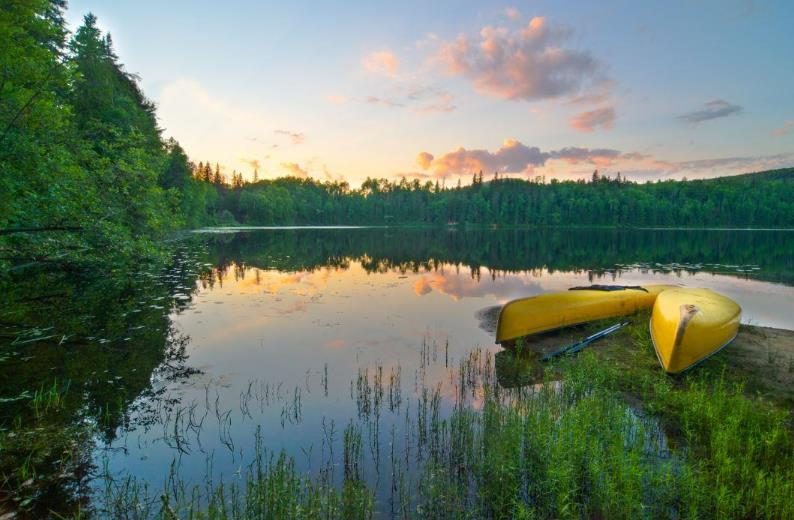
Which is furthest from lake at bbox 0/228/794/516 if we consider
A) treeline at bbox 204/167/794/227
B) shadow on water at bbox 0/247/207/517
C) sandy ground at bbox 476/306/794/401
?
treeline at bbox 204/167/794/227

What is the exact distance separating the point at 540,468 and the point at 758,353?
9.37 meters

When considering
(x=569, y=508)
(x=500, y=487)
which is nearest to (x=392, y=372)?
(x=500, y=487)

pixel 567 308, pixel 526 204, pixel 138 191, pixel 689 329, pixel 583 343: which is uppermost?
pixel 526 204

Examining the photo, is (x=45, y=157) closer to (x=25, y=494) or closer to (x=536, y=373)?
(x=25, y=494)

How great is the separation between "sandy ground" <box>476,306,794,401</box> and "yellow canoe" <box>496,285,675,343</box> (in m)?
0.40

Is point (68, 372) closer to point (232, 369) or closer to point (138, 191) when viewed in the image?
point (232, 369)

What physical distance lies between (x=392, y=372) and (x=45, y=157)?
42.8ft

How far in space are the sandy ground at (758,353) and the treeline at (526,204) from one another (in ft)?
383

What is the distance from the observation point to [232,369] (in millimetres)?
10688

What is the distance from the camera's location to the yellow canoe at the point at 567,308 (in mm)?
12719

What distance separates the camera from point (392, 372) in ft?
33.7

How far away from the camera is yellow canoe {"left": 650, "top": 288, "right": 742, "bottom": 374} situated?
31.4 feet

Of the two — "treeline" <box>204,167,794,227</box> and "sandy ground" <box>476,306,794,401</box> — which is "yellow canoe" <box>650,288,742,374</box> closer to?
"sandy ground" <box>476,306,794,401</box>

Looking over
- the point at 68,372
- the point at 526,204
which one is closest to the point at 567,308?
the point at 68,372
